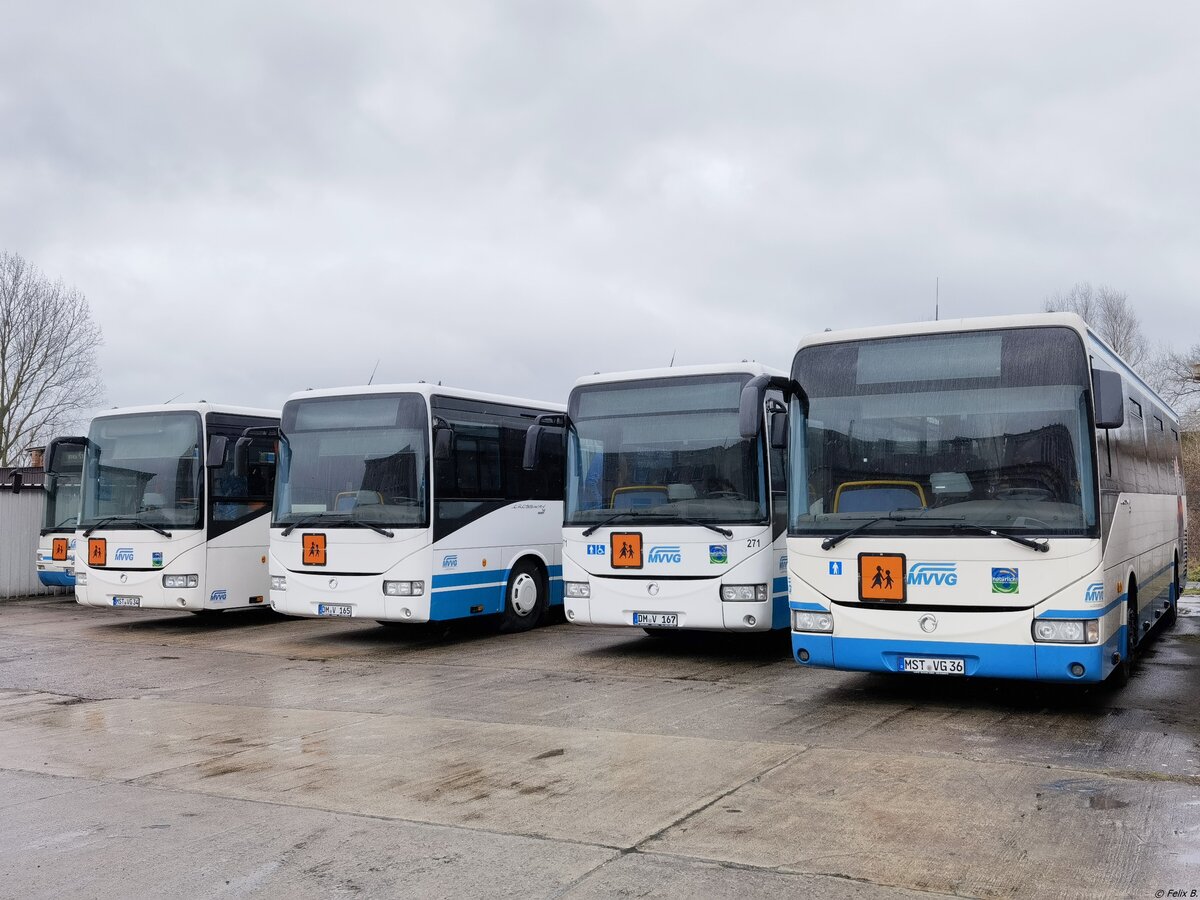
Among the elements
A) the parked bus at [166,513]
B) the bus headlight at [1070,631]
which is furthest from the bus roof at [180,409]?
the bus headlight at [1070,631]

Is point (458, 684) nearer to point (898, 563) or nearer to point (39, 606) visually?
point (898, 563)

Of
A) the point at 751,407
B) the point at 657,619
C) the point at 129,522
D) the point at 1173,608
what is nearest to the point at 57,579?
the point at 129,522

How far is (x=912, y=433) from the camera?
8750 millimetres

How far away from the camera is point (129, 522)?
51.9 feet

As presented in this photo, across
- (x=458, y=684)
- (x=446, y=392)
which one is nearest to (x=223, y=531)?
(x=446, y=392)

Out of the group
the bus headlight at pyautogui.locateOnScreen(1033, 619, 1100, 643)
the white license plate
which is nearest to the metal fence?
the white license plate

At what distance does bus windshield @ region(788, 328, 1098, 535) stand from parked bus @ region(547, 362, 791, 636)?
213 cm

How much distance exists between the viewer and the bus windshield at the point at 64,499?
21.6 m

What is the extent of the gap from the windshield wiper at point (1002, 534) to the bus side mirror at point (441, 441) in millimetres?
6676

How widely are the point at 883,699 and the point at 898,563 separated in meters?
1.63

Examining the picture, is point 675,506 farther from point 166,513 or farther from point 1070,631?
point 166,513

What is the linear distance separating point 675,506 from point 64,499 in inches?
579

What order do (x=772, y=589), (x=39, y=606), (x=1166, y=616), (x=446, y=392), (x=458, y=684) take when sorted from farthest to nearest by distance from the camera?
(x=39, y=606) < (x=1166, y=616) < (x=446, y=392) < (x=772, y=589) < (x=458, y=684)

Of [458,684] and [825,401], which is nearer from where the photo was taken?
[825,401]
